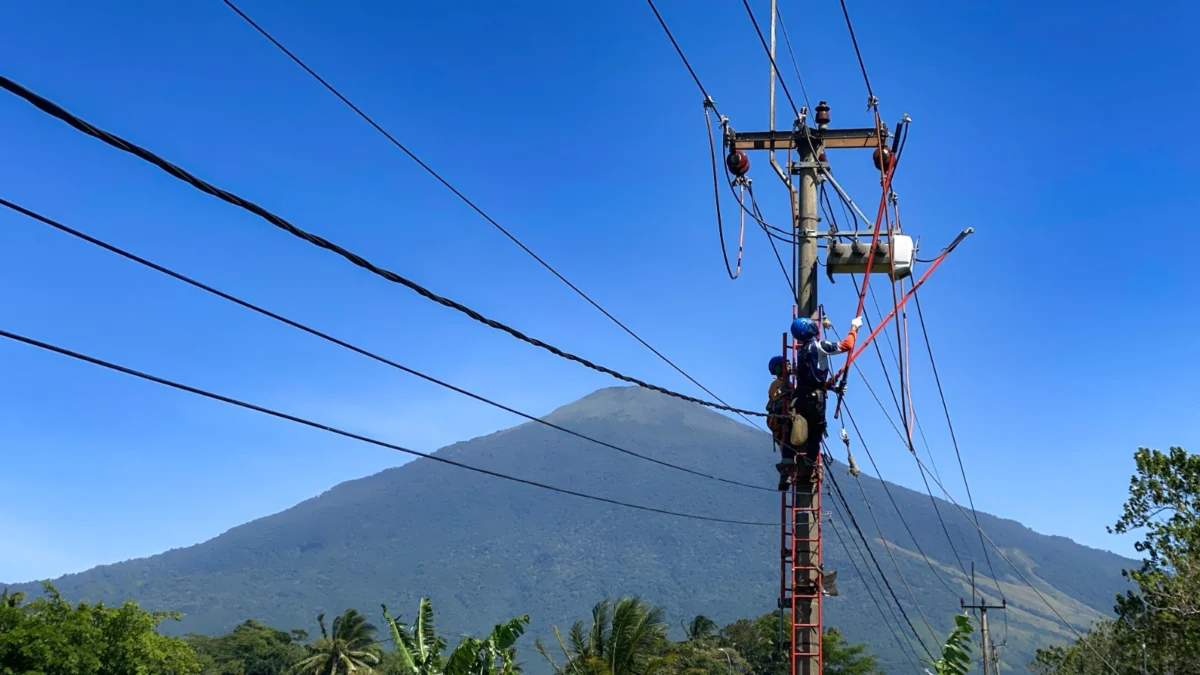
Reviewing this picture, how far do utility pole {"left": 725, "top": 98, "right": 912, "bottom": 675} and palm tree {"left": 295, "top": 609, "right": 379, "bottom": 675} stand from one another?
60868 mm

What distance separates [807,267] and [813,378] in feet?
5.39

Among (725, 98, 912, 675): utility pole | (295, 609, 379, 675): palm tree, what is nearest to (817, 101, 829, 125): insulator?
(725, 98, 912, 675): utility pole

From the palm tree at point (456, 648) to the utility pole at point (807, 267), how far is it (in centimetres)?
634

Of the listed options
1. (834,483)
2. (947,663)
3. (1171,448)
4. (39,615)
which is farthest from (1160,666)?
(39,615)

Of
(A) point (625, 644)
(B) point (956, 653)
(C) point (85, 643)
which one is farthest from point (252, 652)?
(B) point (956, 653)

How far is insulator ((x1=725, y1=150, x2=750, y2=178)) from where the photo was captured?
17.4 metres

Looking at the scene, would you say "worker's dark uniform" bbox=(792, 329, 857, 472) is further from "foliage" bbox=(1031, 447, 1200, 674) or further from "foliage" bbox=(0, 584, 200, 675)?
"foliage" bbox=(0, 584, 200, 675)

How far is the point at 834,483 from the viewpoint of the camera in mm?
18312

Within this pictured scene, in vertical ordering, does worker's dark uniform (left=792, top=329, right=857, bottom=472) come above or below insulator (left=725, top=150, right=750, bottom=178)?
below

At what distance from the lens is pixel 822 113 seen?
685 inches

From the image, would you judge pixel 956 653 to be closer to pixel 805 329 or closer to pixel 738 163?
pixel 805 329

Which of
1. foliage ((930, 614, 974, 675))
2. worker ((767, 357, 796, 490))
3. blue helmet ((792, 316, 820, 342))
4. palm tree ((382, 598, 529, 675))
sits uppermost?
blue helmet ((792, 316, 820, 342))

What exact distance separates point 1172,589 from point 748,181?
21.5 meters

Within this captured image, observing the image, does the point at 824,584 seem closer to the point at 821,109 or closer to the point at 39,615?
the point at 821,109
